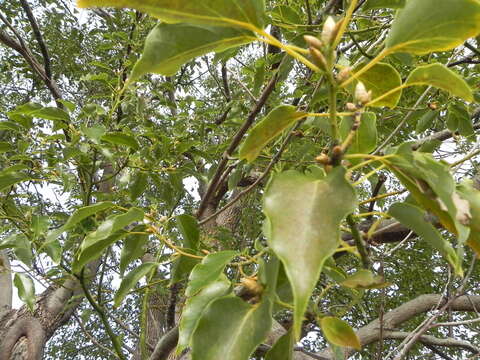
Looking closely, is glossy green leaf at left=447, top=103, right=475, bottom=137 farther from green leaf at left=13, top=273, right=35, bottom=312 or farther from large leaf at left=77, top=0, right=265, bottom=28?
green leaf at left=13, top=273, right=35, bottom=312

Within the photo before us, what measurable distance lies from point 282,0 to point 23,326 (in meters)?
2.82

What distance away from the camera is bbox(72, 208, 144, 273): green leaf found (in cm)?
70

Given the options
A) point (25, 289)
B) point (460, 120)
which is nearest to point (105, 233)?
point (25, 289)

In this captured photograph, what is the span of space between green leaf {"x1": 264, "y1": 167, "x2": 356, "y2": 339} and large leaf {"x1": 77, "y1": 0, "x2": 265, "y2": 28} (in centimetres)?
18

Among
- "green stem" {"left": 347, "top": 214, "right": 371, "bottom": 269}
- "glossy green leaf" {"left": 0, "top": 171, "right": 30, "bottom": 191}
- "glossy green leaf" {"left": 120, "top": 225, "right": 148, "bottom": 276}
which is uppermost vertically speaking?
"glossy green leaf" {"left": 0, "top": 171, "right": 30, "bottom": 191}

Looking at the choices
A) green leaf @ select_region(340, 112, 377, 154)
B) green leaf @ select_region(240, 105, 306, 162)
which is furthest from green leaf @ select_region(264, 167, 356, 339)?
green leaf @ select_region(340, 112, 377, 154)

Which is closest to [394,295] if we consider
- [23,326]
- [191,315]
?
[23,326]

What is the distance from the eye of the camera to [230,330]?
46 centimetres

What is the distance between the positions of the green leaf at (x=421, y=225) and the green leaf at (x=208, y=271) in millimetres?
263

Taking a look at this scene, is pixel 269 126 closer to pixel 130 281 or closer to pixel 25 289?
pixel 130 281

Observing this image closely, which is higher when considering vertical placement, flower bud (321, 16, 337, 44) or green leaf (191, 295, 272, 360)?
flower bud (321, 16, 337, 44)

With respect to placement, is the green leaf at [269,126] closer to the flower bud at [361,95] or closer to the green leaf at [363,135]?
the flower bud at [361,95]

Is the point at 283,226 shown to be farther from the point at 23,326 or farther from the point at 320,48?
the point at 23,326

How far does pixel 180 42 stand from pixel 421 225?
0.34m
